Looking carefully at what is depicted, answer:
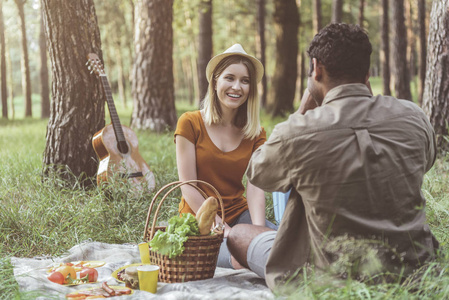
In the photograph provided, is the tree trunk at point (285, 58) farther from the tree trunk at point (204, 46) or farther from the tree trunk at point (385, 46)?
the tree trunk at point (385, 46)

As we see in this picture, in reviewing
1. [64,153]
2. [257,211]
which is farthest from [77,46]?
[257,211]

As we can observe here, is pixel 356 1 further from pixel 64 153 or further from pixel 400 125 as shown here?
pixel 400 125

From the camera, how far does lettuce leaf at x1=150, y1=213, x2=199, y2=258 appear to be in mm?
3275

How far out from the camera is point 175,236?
A: 3.29 m

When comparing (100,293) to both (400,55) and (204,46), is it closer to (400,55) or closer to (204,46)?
(204,46)

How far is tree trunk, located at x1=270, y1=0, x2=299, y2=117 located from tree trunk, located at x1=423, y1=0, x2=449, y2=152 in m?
6.73

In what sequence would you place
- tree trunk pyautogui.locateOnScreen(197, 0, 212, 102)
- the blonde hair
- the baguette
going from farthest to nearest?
tree trunk pyautogui.locateOnScreen(197, 0, 212, 102) → the blonde hair → the baguette

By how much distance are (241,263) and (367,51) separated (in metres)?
1.66

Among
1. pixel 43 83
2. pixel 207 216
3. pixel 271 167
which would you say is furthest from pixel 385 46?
pixel 271 167

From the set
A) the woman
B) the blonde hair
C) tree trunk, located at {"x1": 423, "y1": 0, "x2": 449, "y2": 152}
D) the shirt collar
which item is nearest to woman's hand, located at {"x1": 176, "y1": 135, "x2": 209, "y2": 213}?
the woman

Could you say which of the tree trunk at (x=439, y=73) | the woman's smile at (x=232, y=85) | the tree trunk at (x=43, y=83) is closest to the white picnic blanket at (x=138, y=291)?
the woman's smile at (x=232, y=85)

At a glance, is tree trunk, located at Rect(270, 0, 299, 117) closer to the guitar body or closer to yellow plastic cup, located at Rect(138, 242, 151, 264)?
the guitar body

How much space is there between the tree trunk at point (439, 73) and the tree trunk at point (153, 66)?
4814mm

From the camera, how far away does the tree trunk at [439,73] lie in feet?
21.1
